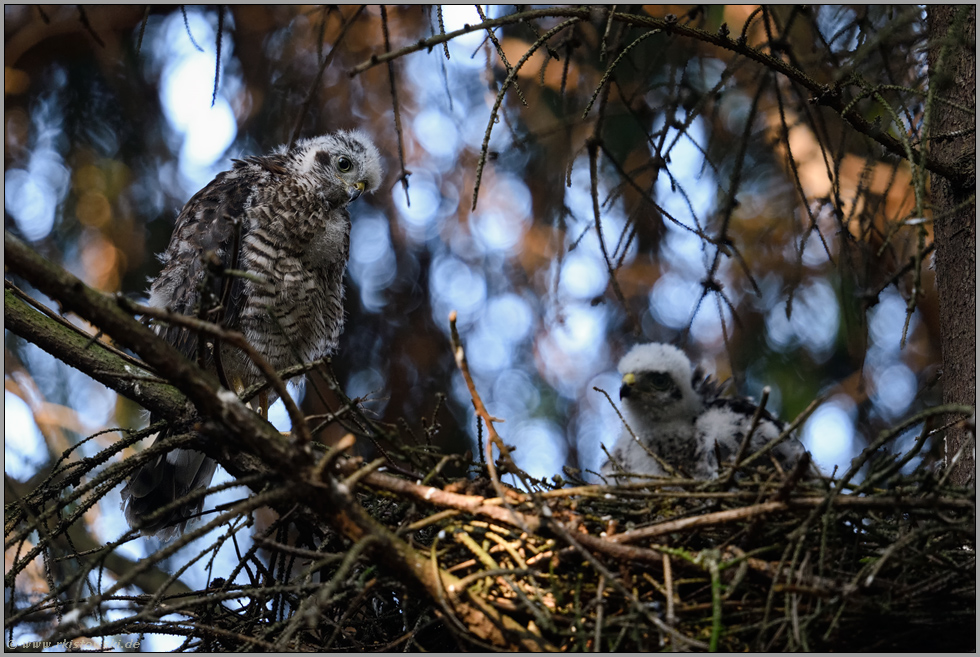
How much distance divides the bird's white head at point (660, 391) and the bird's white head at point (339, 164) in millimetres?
1817

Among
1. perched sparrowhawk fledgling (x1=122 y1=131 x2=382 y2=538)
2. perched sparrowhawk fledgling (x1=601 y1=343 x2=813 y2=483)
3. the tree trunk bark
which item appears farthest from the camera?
perched sparrowhawk fledgling (x1=122 y1=131 x2=382 y2=538)

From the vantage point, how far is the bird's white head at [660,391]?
340 cm

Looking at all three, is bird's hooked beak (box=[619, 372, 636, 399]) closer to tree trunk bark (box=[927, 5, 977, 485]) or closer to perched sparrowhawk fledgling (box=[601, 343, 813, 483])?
perched sparrowhawk fledgling (box=[601, 343, 813, 483])

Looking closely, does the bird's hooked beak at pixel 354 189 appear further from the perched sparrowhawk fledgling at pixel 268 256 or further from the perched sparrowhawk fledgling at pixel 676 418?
the perched sparrowhawk fledgling at pixel 676 418

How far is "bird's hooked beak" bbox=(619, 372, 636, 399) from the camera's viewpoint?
132 inches

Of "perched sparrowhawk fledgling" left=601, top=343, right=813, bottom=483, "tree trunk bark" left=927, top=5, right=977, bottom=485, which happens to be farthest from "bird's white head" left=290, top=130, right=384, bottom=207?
"tree trunk bark" left=927, top=5, right=977, bottom=485

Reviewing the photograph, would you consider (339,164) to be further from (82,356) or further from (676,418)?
(676,418)

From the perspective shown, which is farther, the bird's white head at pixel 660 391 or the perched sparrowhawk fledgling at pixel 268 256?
the perched sparrowhawk fledgling at pixel 268 256

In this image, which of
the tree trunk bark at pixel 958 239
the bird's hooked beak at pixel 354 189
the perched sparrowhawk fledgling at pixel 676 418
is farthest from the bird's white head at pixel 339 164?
the tree trunk bark at pixel 958 239

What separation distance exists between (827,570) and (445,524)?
916mm

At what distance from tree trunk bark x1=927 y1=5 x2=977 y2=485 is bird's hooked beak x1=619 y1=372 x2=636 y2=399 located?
1171mm

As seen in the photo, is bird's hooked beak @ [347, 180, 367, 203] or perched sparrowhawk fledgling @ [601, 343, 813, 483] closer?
perched sparrowhawk fledgling @ [601, 343, 813, 483]

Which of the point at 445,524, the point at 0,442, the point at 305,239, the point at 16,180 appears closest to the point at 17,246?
the point at 445,524

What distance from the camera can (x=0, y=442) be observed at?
2572 millimetres
